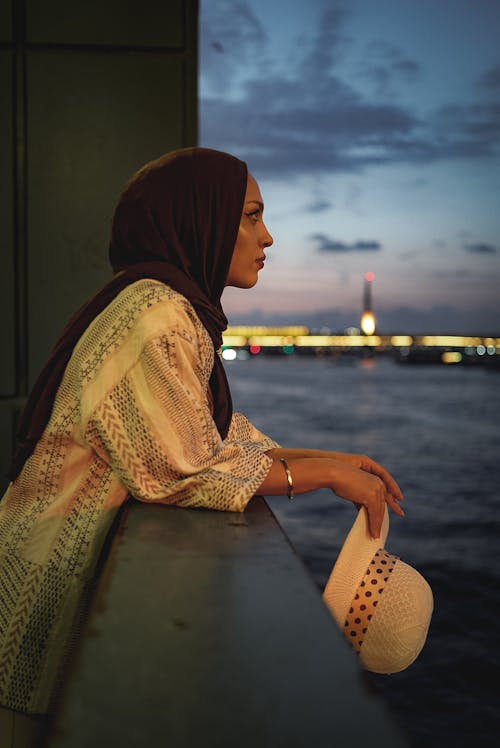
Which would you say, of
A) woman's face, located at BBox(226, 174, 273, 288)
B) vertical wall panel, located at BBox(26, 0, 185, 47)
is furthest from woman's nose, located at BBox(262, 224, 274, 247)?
vertical wall panel, located at BBox(26, 0, 185, 47)

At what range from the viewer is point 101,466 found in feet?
4.96

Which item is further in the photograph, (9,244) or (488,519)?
(488,519)

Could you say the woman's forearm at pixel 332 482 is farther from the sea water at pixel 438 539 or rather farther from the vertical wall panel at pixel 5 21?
the vertical wall panel at pixel 5 21

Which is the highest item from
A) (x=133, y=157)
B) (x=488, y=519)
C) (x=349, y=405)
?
(x=133, y=157)

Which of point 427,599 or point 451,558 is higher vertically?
point 427,599

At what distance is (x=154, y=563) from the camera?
115 centimetres

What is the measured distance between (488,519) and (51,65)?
1751cm

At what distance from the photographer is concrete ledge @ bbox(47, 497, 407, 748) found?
0.71m

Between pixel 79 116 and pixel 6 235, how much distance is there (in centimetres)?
62

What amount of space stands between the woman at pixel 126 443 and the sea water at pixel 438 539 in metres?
0.55

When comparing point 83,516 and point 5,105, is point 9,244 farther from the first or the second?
point 83,516

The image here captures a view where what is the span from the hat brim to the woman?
0.11ft

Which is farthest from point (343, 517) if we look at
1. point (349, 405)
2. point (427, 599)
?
point (349, 405)

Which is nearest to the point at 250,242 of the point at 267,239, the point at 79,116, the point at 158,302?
the point at 267,239
